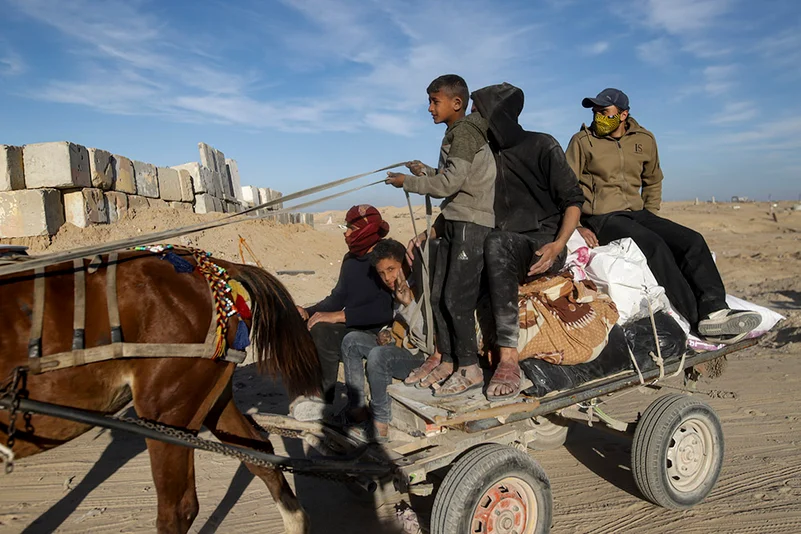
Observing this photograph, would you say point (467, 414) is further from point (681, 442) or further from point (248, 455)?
point (681, 442)

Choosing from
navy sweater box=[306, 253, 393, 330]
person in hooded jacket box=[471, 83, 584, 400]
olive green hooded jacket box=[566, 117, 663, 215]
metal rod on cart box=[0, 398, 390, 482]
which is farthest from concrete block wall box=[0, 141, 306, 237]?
metal rod on cart box=[0, 398, 390, 482]

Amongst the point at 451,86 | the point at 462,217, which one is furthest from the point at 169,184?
the point at 462,217

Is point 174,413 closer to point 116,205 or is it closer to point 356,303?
point 356,303

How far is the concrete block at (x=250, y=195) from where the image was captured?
2064cm

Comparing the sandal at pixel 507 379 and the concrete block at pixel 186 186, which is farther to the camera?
the concrete block at pixel 186 186

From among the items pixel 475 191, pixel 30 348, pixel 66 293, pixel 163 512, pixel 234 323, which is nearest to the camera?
pixel 30 348

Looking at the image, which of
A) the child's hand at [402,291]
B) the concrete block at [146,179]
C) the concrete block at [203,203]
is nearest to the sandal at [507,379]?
the child's hand at [402,291]

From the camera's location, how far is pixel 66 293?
2.85 m

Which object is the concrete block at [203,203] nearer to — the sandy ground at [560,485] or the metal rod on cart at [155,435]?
the sandy ground at [560,485]

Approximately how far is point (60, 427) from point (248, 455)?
36.9 inches

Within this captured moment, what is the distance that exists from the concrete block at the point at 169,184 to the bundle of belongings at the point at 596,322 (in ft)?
38.6

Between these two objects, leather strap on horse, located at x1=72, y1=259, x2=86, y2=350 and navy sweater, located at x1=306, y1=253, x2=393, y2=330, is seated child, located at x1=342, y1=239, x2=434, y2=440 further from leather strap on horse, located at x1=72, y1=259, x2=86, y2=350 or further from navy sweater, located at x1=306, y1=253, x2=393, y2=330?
leather strap on horse, located at x1=72, y1=259, x2=86, y2=350

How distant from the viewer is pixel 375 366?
12.3ft

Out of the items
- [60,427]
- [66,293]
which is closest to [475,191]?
[66,293]
